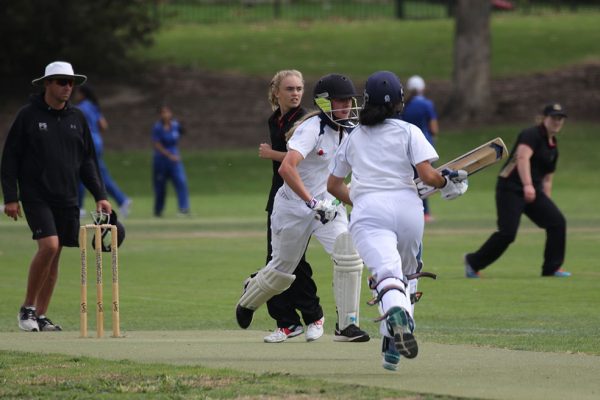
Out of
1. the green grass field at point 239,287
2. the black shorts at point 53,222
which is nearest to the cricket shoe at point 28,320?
the green grass field at point 239,287

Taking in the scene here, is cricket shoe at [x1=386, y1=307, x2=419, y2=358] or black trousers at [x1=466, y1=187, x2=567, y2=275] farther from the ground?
cricket shoe at [x1=386, y1=307, x2=419, y2=358]

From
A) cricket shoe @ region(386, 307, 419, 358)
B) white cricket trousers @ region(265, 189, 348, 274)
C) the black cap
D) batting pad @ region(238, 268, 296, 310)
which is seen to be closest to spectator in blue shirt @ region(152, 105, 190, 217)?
the black cap

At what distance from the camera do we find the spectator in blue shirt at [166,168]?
24188 mm

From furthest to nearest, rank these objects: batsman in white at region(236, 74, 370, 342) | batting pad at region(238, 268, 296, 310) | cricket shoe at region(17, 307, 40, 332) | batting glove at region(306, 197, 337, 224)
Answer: cricket shoe at region(17, 307, 40, 332)
batting pad at region(238, 268, 296, 310)
batsman in white at region(236, 74, 370, 342)
batting glove at region(306, 197, 337, 224)

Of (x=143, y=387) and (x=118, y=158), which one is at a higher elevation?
(x=143, y=387)

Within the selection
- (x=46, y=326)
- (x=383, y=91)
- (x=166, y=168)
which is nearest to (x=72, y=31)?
(x=166, y=168)

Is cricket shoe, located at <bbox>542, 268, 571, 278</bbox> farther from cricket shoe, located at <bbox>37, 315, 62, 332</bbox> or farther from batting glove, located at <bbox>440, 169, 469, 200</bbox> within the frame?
batting glove, located at <bbox>440, 169, 469, 200</bbox>

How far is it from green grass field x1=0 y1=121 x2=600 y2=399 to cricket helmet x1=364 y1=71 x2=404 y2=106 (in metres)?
1.66

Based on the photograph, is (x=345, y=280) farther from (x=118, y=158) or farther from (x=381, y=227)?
(x=118, y=158)

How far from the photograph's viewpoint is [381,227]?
8133mm

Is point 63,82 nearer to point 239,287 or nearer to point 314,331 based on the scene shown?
point 314,331

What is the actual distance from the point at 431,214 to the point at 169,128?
4.75m

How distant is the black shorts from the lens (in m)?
11.0

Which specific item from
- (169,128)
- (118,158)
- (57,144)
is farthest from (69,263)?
(118,158)
